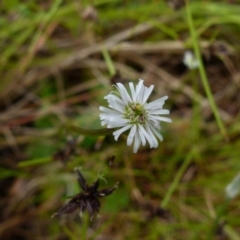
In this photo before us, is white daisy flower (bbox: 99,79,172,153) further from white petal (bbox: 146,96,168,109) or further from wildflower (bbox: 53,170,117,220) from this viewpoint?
wildflower (bbox: 53,170,117,220)

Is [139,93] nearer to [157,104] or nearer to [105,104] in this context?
[157,104]

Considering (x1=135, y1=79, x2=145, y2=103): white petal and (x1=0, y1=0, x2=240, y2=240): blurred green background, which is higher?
(x1=0, y1=0, x2=240, y2=240): blurred green background

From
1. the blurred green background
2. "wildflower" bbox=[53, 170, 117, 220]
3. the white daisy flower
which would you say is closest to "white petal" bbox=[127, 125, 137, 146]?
the white daisy flower

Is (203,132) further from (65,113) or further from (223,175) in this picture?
(65,113)

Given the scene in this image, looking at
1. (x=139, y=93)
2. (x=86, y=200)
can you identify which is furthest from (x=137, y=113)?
(x=86, y=200)

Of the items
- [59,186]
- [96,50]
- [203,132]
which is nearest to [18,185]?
[59,186]

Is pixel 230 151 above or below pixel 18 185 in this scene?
below
